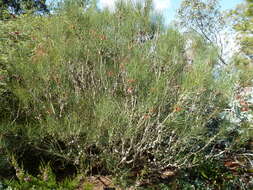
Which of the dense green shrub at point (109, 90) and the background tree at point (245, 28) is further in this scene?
the background tree at point (245, 28)

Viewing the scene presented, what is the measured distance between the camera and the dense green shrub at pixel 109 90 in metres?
2.98

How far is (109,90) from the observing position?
323 centimetres

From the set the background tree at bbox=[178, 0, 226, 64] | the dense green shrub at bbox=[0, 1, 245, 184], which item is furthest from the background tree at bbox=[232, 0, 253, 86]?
the dense green shrub at bbox=[0, 1, 245, 184]

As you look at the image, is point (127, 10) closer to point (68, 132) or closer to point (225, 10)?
point (68, 132)

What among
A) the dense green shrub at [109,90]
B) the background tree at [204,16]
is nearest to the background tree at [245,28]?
the background tree at [204,16]

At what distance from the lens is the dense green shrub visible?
9.79 ft

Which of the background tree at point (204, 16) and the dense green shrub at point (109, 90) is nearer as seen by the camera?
the dense green shrub at point (109, 90)

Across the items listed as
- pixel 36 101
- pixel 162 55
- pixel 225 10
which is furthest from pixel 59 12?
pixel 225 10

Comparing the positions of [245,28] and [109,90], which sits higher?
[245,28]

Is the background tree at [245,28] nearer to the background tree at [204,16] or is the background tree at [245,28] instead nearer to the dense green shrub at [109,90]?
the background tree at [204,16]

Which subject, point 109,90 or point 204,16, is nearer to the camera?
point 109,90

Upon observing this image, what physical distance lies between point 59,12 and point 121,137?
2156 mm

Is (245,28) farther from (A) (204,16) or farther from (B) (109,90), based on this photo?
(B) (109,90)

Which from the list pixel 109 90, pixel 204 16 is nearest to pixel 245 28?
pixel 204 16
